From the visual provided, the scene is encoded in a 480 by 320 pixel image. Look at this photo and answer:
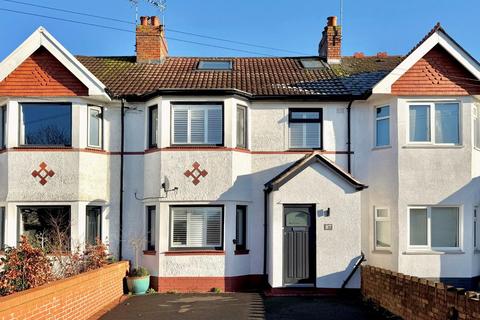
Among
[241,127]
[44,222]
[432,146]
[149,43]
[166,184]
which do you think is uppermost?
[149,43]

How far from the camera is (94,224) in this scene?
16.9 m

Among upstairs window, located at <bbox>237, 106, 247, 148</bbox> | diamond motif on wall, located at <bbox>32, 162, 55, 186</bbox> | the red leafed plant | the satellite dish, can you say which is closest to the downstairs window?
diamond motif on wall, located at <bbox>32, 162, 55, 186</bbox>

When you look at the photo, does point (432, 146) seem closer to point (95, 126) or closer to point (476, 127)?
point (476, 127)

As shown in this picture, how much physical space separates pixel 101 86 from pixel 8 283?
295 inches

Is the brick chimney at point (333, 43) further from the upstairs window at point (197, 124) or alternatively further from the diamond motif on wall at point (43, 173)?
the diamond motif on wall at point (43, 173)

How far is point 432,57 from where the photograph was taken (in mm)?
16500

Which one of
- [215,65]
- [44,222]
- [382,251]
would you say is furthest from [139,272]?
[215,65]

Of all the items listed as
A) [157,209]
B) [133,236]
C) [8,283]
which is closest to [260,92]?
[157,209]

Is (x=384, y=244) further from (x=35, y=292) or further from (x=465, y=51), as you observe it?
(x=35, y=292)

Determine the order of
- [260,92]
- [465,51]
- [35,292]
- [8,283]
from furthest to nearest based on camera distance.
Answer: [260,92]
[465,51]
[8,283]
[35,292]

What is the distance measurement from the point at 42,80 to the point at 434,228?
A: 1265 centimetres

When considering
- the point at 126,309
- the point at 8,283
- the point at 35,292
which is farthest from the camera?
the point at 126,309

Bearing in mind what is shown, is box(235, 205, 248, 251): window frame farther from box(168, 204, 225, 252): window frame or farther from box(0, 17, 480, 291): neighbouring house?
box(168, 204, 225, 252): window frame

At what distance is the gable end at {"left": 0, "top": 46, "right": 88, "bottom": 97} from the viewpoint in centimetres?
1636
